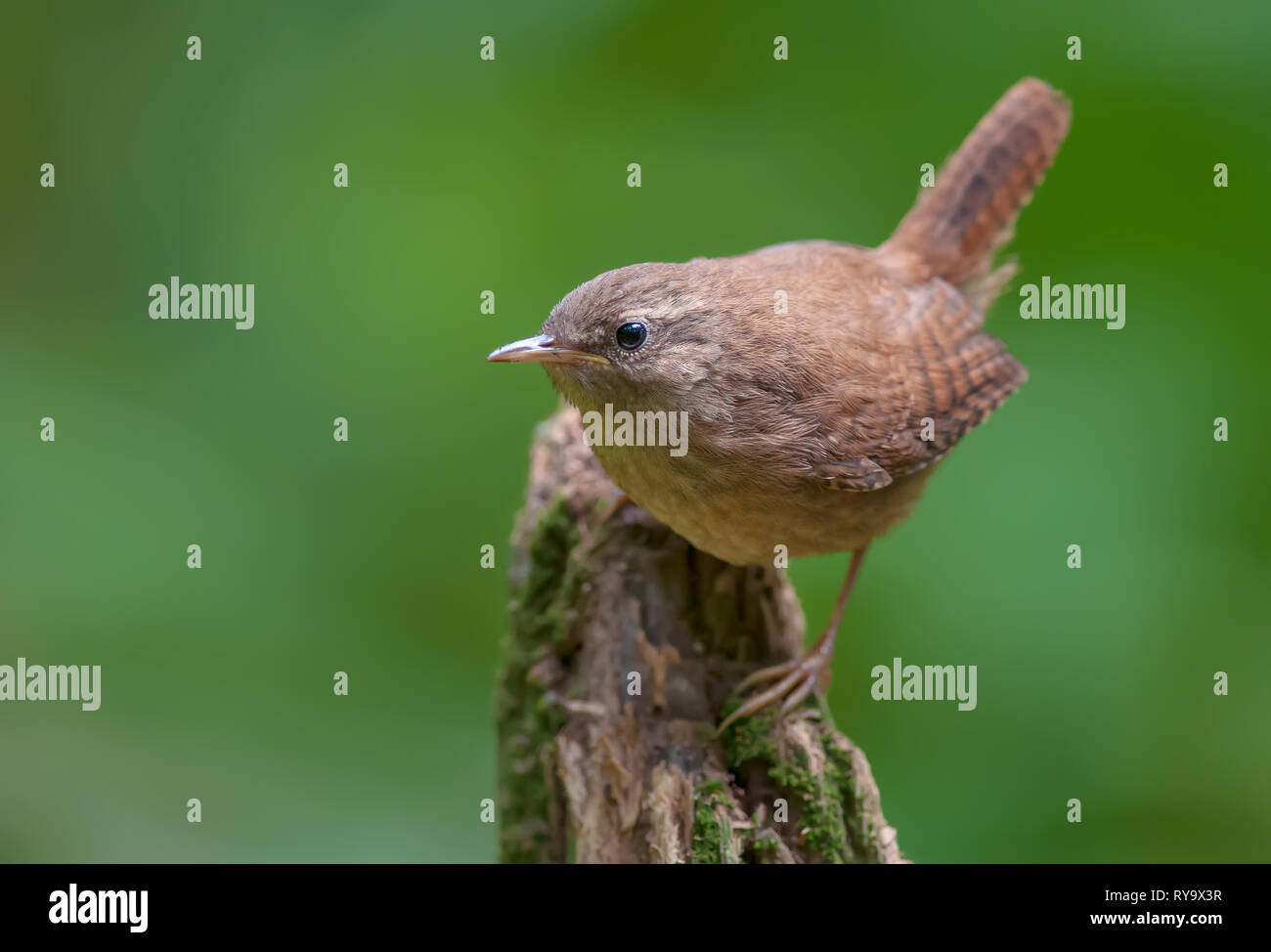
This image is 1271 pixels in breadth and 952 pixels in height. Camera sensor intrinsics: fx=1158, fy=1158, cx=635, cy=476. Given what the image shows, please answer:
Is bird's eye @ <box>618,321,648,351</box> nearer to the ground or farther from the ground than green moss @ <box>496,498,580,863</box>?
farther from the ground

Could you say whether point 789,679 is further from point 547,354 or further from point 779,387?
point 547,354

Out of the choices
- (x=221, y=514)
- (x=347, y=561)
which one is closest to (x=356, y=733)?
(x=347, y=561)

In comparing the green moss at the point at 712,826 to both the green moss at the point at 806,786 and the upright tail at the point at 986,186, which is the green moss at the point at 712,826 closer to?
the green moss at the point at 806,786

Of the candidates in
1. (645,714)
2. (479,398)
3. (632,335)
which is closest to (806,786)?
(645,714)

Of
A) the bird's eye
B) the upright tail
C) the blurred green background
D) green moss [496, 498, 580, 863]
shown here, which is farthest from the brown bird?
the blurred green background

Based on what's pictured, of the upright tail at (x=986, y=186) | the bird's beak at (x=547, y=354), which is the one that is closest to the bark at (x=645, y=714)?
the bird's beak at (x=547, y=354)

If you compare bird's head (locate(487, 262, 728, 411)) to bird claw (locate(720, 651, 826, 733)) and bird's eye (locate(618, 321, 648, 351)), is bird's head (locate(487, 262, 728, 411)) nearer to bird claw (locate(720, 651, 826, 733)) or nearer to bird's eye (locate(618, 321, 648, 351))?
bird's eye (locate(618, 321, 648, 351))
